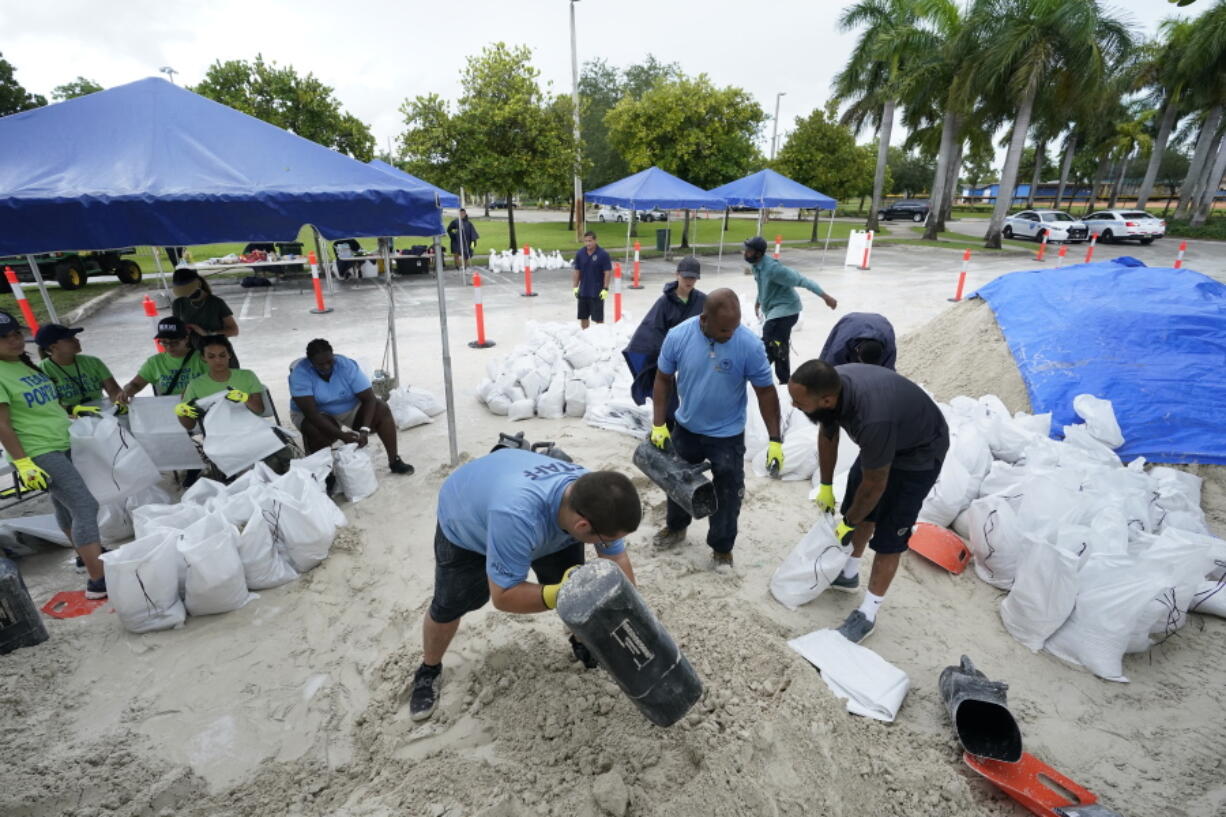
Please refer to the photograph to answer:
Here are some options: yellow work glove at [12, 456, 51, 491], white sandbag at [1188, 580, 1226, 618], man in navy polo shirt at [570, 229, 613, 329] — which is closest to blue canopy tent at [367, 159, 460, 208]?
man in navy polo shirt at [570, 229, 613, 329]

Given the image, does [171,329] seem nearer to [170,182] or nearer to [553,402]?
[170,182]

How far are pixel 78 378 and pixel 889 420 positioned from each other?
5.22 metres

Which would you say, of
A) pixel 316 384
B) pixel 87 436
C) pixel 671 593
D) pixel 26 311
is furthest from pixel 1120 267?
pixel 26 311

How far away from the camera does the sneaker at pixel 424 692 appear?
2514 millimetres

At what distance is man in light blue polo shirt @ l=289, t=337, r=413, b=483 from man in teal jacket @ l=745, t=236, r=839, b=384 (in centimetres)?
384

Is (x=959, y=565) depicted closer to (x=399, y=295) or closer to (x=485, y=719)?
(x=485, y=719)

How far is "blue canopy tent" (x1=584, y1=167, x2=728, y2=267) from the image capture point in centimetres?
1362

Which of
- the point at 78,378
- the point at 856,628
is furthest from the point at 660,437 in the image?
A: the point at 78,378

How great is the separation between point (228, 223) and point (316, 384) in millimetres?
1244

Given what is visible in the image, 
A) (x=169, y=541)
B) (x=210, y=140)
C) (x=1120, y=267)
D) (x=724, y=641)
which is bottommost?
(x=724, y=641)

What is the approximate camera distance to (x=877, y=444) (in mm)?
2582

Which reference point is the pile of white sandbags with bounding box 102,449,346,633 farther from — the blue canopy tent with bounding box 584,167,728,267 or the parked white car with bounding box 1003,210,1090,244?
the parked white car with bounding box 1003,210,1090,244

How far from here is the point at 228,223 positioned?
12.1 ft

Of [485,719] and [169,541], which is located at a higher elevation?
[169,541]
